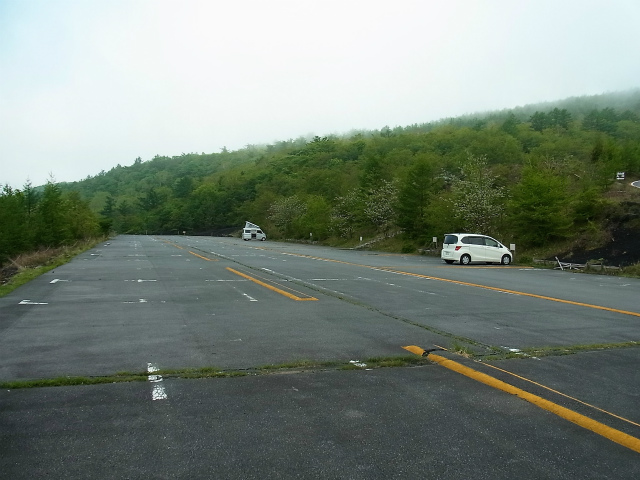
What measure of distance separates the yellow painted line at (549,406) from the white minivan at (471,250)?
2181 cm

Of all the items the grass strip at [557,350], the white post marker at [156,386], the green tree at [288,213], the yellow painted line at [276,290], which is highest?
the green tree at [288,213]

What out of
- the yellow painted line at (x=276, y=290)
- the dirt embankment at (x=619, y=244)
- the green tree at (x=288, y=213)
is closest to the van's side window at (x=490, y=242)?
the dirt embankment at (x=619, y=244)

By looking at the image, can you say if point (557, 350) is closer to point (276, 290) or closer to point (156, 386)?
point (156, 386)

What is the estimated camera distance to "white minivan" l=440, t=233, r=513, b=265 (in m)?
28.0

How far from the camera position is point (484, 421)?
4.73 meters

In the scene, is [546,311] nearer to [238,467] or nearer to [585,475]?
[585,475]

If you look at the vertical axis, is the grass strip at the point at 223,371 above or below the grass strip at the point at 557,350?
above

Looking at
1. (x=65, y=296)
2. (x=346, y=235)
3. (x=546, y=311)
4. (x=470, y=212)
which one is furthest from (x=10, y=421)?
(x=346, y=235)

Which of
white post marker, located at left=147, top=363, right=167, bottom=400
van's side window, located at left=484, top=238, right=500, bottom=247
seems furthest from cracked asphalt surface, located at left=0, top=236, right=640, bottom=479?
van's side window, located at left=484, top=238, right=500, bottom=247

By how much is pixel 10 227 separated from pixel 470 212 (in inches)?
1138

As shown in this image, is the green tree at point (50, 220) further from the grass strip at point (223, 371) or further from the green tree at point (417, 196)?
the grass strip at point (223, 371)

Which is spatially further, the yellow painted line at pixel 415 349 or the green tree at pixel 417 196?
the green tree at pixel 417 196

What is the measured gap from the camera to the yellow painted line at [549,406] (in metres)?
4.38

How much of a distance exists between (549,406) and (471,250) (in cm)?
2362
